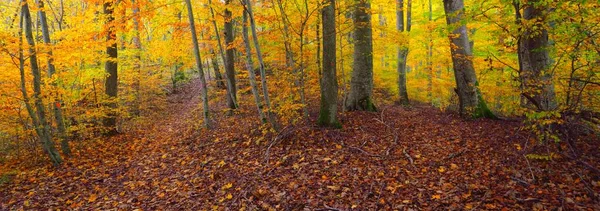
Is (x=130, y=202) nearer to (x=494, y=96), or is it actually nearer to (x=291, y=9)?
(x=291, y=9)

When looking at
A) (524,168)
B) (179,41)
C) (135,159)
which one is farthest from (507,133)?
→ (179,41)

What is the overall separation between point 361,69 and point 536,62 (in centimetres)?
462

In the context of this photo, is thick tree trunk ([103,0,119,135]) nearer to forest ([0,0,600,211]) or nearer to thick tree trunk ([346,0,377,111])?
forest ([0,0,600,211])

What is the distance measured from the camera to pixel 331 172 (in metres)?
5.64

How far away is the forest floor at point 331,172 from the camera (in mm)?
4422

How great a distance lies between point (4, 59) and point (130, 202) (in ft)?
20.0

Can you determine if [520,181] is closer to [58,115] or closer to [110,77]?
[58,115]

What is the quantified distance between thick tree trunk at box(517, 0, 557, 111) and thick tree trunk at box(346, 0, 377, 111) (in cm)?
444

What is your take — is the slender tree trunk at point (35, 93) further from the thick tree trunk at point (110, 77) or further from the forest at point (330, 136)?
the thick tree trunk at point (110, 77)

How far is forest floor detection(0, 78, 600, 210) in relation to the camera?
4.42m

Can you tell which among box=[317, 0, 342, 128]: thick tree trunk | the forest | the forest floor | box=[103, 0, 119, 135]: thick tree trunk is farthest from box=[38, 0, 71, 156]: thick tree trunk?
box=[317, 0, 342, 128]: thick tree trunk

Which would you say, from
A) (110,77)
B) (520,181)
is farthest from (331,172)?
(110,77)

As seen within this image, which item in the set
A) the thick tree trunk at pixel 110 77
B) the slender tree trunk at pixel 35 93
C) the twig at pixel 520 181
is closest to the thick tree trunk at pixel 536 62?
the twig at pixel 520 181

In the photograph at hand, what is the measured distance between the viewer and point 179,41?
1520 centimetres
